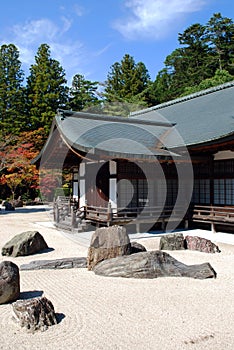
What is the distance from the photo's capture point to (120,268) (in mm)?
5797

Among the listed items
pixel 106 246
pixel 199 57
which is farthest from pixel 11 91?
pixel 106 246

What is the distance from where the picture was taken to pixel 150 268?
573 cm

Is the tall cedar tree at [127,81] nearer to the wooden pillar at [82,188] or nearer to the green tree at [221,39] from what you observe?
the green tree at [221,39]

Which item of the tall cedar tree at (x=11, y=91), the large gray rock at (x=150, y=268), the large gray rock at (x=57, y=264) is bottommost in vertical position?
the large gray rock at (x=57, y=264)

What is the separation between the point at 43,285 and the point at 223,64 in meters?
30.8

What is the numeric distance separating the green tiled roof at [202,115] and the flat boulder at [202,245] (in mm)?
2960

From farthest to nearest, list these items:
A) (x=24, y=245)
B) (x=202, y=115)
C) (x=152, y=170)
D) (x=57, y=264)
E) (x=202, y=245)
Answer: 1. (x=202, y=115)
2. (x=152, y=170)
3. (x=202, y=245)
4. (x=24, y=245)
5. (x=57, y=264)

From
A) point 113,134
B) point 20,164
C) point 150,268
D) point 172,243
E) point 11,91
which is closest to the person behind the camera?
point 150,268

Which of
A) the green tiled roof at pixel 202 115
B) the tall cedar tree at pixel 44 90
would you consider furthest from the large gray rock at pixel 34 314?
the tall cedar tree at pixel 44 90

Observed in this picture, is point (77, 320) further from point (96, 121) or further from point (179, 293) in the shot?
point (96, 121)

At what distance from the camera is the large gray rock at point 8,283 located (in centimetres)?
447

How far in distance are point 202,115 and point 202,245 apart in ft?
21.6

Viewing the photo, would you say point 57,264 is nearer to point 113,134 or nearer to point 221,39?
point 113,134

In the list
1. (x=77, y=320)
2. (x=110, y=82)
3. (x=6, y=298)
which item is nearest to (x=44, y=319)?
(x=77, y=320)
